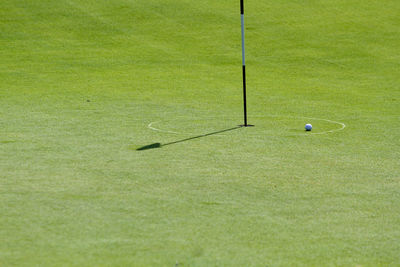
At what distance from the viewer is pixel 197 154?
1026 cm

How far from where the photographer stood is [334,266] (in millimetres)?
5570

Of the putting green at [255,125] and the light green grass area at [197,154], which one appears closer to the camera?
the light green grass area at [197,154]

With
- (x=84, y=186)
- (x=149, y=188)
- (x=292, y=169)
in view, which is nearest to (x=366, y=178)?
(x=292, y=169)

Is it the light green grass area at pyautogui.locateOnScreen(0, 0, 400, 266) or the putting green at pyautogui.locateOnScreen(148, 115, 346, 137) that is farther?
the putting green at pyautogui.locateOnScreen(148, 115, 346, 137)

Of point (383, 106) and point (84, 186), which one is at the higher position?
point (84, 186)

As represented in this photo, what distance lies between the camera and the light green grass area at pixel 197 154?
6098mm

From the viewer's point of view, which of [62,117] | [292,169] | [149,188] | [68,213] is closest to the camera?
[68,213]

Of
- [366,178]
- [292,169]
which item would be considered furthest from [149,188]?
[366,178]

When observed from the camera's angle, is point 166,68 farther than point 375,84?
Yes

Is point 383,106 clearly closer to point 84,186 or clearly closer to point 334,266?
point 84,186

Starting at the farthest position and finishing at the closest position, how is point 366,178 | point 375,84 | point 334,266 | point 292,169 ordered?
1. point 375,84
2. point 292,169
3. point 366,178
4. point 334,266

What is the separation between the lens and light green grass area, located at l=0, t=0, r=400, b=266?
6098 millimetres

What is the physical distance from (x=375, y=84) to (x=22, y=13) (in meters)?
18.8

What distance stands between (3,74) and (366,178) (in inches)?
648
